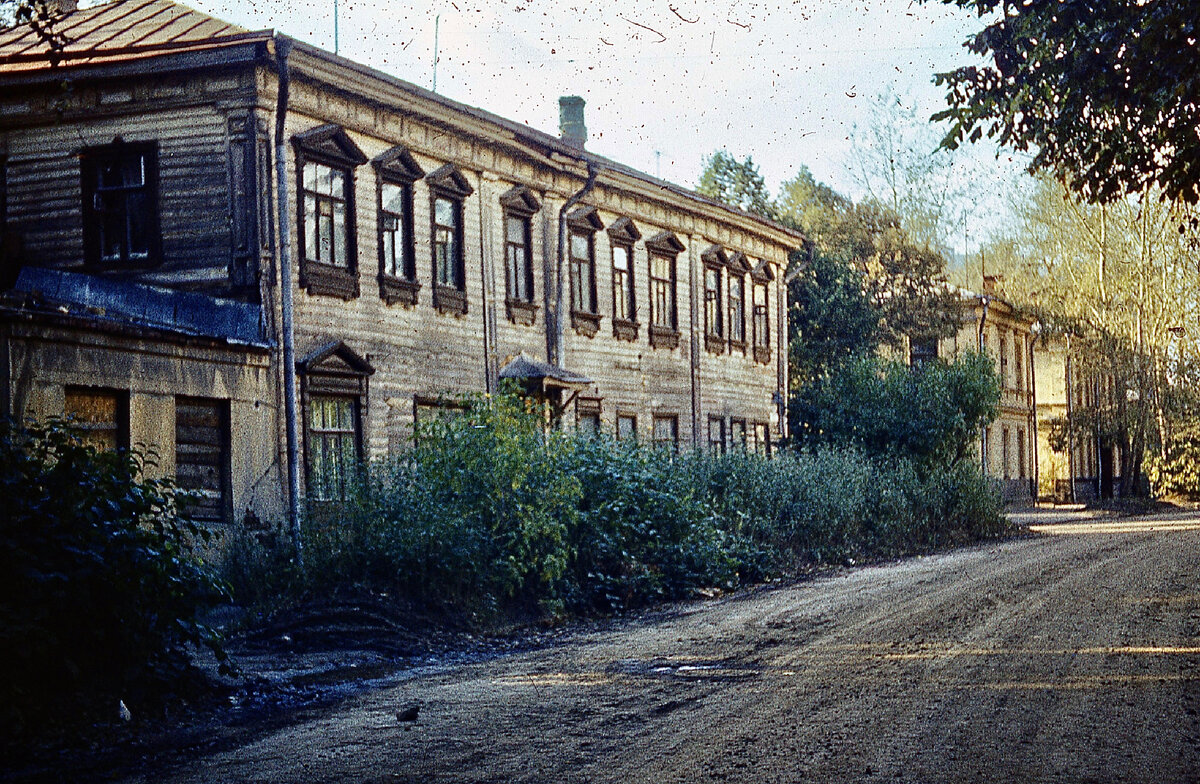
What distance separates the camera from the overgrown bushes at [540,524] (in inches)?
575

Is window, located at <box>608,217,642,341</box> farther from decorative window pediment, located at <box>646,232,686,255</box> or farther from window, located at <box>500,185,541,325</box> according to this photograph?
window, located at <box>500,185,541,325</box>

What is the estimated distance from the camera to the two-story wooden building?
1709cm

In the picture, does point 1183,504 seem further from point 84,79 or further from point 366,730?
point 366,730

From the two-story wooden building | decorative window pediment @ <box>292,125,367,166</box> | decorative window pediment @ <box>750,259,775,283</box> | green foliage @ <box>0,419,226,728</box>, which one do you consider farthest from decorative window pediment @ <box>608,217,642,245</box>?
green foliage @ <box>0,419,226,728</box>

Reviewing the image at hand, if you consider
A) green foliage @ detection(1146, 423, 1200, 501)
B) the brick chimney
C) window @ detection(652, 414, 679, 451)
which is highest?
the brick chimney

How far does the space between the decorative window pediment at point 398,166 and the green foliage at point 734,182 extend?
34063 millimetres

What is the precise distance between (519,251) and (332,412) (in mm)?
6591

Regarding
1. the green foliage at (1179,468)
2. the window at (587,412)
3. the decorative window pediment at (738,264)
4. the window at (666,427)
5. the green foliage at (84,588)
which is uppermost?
the decorative window pediment at (738,264)

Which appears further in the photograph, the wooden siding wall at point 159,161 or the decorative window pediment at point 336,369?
the decorative window pediment at point 336,369

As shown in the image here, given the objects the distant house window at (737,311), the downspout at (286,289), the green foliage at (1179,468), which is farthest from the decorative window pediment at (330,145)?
the green foliage at (1179,468)

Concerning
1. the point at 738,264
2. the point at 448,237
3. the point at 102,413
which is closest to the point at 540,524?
the point at 102,413

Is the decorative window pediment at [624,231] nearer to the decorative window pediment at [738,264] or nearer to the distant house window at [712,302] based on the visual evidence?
the distant house window at [712,302]

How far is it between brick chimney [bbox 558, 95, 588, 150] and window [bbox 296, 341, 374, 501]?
14.0 metres

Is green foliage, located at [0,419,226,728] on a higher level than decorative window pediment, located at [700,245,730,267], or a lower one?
lower
